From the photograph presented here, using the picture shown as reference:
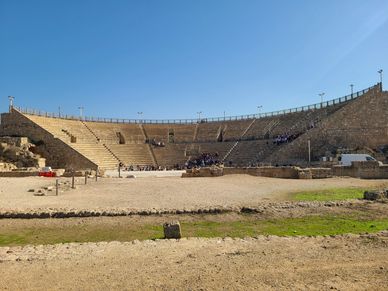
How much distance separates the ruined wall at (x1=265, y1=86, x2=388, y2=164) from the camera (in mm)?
45438

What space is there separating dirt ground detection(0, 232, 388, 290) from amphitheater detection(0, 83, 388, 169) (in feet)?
120

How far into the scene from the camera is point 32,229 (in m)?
13.0

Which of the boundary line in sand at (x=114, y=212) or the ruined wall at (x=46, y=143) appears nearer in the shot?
the boundary line in sand at (x=114, y=212)

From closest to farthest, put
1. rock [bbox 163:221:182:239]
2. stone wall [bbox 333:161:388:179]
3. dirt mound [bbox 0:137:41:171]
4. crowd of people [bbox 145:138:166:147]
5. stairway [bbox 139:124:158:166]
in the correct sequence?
rock [bbox 163:221:182:239] → stone wall [bbox 333:161:388:179] → dirt mound [bbox 0:137:41:171] → stairway [bbox 139:124:158:166] → crowd of people [bbox 145:138:166:147]

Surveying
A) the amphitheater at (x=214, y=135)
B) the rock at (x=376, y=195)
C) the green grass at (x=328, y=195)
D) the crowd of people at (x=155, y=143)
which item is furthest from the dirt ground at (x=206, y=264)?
the crowd of people at (x=155, y=143)

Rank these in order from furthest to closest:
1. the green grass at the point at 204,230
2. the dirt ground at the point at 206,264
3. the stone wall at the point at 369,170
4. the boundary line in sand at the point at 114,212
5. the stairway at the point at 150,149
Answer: the stairway at the point at 150,149, the stone wall at the point at 369,170, the boundary line in sand at the point at 114,212, the green grass at the point at 204,230, the dirt ground at the point at 206,264

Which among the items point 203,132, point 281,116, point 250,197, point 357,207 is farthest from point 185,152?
point 357,207

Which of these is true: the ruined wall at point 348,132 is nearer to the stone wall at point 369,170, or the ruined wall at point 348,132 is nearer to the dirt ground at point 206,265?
the stone wall at point 369,170

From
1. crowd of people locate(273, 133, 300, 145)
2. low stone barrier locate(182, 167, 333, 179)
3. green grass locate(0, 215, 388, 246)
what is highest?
crowd of people locate(273, 133, 300, 145)

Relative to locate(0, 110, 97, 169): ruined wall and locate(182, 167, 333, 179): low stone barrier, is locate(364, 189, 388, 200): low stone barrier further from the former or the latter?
locate(0, 110, 97, 169): ruined wall

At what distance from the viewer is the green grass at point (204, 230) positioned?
11.6 meters

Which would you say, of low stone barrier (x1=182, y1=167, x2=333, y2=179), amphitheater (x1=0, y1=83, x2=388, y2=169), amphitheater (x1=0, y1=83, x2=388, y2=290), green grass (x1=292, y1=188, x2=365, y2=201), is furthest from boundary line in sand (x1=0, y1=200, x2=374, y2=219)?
amphitheater (x1=0, y1=83, x2=388, y2=169)

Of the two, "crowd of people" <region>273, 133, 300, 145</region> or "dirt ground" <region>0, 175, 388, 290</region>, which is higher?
"crowd of people" <region>273, 133, 300, 145</region>

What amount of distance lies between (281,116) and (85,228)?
58.4m
